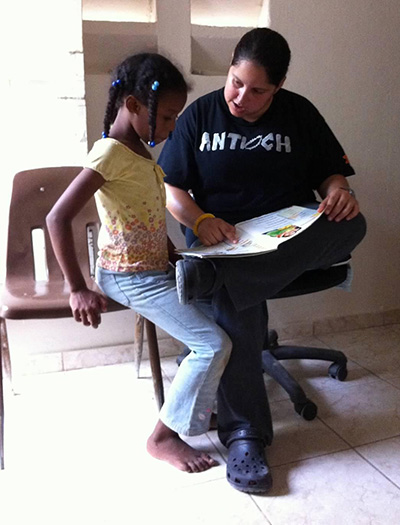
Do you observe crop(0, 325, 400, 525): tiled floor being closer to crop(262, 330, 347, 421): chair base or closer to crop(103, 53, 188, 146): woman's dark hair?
crop(262, 330, 347, 421): chair base

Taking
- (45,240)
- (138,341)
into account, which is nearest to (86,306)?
(45,240)

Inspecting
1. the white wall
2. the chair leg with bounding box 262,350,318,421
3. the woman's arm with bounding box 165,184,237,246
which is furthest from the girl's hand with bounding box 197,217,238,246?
the white wall

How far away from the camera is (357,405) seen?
4.96 ft

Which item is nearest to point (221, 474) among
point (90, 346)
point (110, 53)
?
point (90, 346)

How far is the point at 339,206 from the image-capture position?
4.16 ft

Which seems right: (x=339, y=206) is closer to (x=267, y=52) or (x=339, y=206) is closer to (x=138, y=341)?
(x=267, y=52)

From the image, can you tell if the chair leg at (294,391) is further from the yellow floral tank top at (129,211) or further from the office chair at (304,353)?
the yellow floral tank top at (129,211)

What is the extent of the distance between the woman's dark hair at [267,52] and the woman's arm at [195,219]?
14.2 inches

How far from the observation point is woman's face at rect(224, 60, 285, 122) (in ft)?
4.13

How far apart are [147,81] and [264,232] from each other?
43 centimetres

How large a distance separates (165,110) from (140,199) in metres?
0.21

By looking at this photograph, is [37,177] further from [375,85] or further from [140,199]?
[375,85]

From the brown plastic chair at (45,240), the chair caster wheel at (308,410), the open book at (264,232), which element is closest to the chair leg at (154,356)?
the brown plastic chair at (45,240)

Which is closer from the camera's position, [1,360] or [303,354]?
[1,360]
